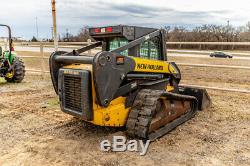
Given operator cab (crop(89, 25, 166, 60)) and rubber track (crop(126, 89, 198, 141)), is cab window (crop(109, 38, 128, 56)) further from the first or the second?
rubber track (crop(126, 89, 198, 141))

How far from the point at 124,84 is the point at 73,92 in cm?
81

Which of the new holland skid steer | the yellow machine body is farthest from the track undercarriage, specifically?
the yellow machine body

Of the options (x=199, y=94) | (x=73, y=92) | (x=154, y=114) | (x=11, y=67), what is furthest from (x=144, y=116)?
(x=11, y=67)

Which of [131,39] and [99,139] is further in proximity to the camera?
[131,39]

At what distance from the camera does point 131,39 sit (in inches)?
194

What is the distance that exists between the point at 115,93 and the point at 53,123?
185 centimetres

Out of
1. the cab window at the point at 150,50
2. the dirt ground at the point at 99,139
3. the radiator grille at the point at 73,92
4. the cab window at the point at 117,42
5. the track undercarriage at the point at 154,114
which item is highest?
the cab window at the point at 117,42

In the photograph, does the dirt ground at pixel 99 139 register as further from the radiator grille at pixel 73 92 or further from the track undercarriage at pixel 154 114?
the radiator grille at pixel 73 92

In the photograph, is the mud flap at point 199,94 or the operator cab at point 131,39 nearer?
the operator cab at point 131,39

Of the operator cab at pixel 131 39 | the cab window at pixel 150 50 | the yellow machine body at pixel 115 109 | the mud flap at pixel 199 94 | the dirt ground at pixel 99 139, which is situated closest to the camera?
the dirt ground at pixel 99 139

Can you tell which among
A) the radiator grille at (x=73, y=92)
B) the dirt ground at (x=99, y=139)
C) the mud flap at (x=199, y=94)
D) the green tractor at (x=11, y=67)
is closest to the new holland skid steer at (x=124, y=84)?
the radiator grille at (x=73, y=92)

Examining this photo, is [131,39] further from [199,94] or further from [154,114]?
[199,94]

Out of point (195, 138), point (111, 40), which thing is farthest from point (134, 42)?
point (195, 138)

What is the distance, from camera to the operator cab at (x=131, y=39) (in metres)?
4.89
